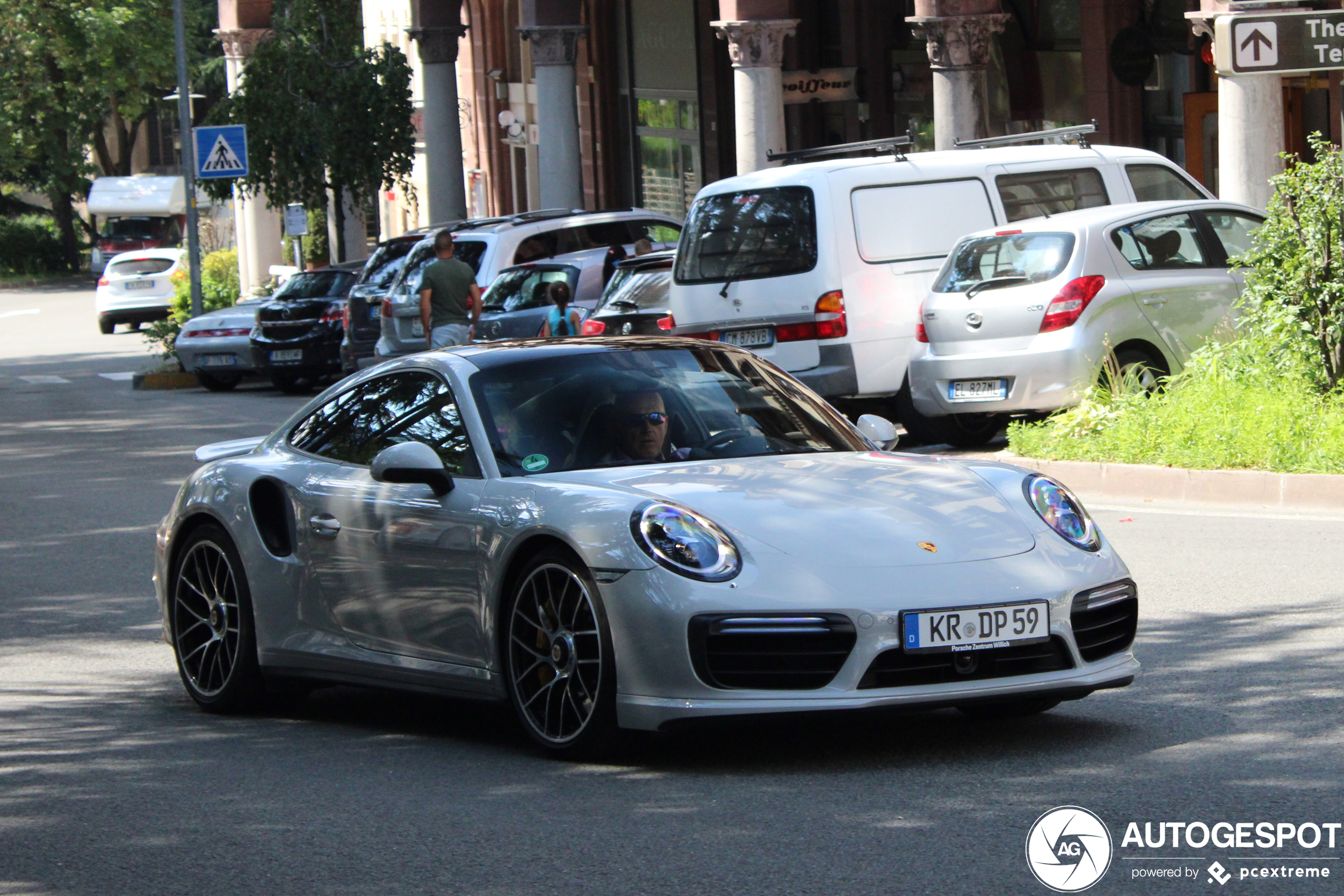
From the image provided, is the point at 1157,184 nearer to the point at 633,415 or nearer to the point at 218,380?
the point at 633,415

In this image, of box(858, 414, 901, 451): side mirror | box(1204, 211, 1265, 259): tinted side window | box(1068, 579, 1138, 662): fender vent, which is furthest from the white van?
box(1068, 579, 1138, 662): fender vent

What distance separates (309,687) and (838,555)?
271 cm

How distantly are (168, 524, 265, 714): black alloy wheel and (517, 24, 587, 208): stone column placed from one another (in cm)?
2404

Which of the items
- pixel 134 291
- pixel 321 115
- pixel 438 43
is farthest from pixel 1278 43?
pixel 134 291

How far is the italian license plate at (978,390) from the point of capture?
14.5 metres

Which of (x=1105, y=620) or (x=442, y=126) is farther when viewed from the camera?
(x=442, y=126)

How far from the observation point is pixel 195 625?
796 cm

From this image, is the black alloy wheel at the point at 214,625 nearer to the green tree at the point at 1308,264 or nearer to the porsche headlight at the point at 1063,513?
the porsche headlight at the point at 1063,513

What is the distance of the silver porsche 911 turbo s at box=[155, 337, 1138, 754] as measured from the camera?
591 centimetres

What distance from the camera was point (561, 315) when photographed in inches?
764

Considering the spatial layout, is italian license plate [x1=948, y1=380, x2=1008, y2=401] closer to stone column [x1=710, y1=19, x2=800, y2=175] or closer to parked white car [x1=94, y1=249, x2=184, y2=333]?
stone column [x1=710, y1=19, x2=800, y2=175]

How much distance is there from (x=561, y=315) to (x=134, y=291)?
2788 cm

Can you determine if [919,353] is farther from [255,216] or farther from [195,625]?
[255,216]

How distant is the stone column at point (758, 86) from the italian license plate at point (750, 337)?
10316mm
